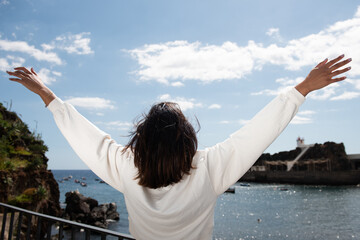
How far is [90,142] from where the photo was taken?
139 cm

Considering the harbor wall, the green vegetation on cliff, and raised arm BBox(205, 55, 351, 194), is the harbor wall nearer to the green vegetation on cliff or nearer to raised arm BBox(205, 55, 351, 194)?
the green vegetation on cliff

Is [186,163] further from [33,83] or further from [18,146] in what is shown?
[18,146]

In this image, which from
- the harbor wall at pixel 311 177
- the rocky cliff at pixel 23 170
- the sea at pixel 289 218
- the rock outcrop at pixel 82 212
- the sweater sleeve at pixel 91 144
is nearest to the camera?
the sweater sleeve at pixel 91 144

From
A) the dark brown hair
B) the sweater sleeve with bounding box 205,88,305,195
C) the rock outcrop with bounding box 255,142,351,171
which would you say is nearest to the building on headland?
the rock outcrop with bounding box 255,142,351,171

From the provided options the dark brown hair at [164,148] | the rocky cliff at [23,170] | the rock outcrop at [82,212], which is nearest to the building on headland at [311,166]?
the rock outcrop at [82,212]

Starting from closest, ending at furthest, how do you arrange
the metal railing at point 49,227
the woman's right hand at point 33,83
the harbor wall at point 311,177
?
the woman's right hand at point 33,83 < the metal railing at point 49,227 < the harbor wall at point 311,177

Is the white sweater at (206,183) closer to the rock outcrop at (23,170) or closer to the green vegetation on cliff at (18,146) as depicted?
the rock outcrop at (23,170)

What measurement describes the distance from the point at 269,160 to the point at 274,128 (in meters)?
82.0

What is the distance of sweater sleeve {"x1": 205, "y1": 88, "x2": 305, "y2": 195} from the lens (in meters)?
1.09

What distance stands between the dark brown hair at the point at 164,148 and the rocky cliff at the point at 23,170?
39.1ft

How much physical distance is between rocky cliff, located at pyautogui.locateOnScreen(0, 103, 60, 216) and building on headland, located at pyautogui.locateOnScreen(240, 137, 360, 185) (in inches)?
2276

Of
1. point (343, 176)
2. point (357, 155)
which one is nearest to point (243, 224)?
point (343, 176)

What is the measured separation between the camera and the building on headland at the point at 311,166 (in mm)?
59531

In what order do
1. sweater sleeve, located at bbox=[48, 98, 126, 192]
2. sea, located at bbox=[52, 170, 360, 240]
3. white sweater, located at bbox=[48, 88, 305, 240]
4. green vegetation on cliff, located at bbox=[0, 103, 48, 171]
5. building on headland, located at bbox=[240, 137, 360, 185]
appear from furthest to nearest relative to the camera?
building on headland, located at bbox=[240, 137, 360, 185]
sea, located at bbox=[52, 170, 360, 240]
green vegetation on cliff, located at bbox=[0, 103, 48, 171]
sweater sleeve, located at bbox=[48, 98, 126, 192]
white sweater, located at bbox=[48, 88, 305, 240]
